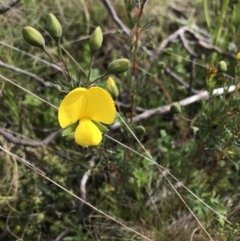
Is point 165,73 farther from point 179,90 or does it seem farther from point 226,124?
point 226,124

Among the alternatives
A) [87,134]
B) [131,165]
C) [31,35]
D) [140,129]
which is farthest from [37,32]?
[131,165]

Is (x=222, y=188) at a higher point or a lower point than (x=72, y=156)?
lower

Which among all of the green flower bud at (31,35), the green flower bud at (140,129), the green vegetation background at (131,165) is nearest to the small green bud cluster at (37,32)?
the green flower bud at (31,35)

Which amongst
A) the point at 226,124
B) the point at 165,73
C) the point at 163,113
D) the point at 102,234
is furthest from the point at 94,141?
the point at 165,73

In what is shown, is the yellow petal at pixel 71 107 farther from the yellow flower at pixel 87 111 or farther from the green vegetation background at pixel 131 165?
the green vegetation background at pixel 131 165

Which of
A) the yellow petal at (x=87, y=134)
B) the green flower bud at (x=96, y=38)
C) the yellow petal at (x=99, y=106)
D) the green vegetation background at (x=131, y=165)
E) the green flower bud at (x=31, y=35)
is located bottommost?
the green vegetation background at (x=131, y=165)

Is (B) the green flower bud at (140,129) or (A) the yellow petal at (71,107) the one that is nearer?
(A) the yellow petal at (71,107)

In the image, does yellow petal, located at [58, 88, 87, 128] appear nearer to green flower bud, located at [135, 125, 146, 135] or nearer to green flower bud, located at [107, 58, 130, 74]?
green flower bud, located at [107, 58, 130, 74]
